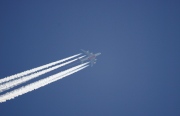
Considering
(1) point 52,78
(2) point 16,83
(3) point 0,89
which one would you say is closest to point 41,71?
(1) point 52,78

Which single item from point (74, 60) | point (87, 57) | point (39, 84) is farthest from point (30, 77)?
point (87, 57)

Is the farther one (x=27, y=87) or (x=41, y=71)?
(x=41, y=71)

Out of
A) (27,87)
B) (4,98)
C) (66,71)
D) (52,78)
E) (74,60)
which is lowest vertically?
(4,98)

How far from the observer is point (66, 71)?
85125 mm

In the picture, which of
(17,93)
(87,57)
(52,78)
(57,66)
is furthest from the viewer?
(87,57)

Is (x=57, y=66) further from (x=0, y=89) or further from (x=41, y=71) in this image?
(x=0, y=89)

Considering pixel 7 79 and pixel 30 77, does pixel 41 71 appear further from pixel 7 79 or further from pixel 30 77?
pixel 7 79

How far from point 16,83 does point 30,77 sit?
647 centimetres

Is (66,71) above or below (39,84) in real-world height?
above

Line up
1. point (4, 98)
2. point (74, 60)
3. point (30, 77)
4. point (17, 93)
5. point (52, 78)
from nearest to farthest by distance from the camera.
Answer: point (4, 98) → point (17, 93) → point (30, 77) → point (52, 78) → point (74, 60)

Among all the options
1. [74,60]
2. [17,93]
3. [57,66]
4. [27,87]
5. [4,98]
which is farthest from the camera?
[74,60]

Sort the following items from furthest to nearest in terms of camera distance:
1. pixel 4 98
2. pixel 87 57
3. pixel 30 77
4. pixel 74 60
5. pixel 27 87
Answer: pixel 87 57 → pixel 74 60 → pixel 30 77 → pixel 27 87 → pixel 4 98

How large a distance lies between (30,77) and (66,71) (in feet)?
52.0

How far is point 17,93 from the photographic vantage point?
6203 centimetres
